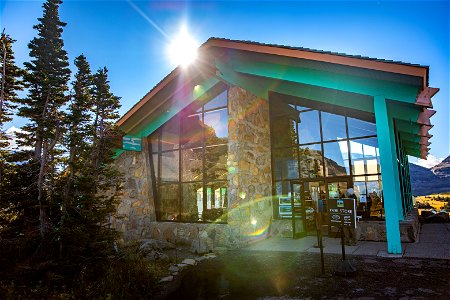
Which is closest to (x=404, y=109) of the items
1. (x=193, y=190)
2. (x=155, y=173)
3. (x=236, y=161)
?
(x=236, y=161)

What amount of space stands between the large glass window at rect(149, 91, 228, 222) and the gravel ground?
386cm

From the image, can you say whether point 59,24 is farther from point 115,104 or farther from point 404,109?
point 404,109

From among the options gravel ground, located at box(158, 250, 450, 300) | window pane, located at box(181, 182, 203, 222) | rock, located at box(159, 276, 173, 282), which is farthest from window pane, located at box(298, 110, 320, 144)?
rock, located at box(159, 276, 173, 282)

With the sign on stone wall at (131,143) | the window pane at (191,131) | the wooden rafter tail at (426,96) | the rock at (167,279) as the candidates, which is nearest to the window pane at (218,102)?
the window pane at (191,131)

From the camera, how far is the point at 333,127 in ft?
36.8

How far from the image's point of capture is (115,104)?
7.97 m

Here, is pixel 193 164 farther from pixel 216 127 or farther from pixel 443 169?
pixel 443 169

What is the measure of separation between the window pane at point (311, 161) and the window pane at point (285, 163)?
30cm

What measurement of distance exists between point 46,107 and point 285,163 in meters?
9.07

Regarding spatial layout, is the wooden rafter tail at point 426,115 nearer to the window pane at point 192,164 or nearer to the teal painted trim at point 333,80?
the teal painted trim at point 333,80

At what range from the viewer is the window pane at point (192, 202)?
11.5 metres

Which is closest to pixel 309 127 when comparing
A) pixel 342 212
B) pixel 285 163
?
pixel 285 163

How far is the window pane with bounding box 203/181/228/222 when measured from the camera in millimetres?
10734

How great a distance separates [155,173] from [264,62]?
728 cm
